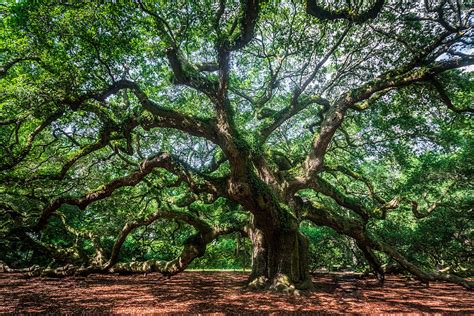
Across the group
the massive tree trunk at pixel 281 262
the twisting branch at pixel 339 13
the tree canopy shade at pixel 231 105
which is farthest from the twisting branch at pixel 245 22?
the massive tree trunk at pixel 281 262

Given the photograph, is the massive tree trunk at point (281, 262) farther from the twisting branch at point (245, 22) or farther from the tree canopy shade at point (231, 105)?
the twisting branch at point (245, 22)

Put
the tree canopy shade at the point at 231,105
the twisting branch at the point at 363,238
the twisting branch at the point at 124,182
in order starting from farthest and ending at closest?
the twisting branch at the point at 363,238, the twisting branch at the point at 124,182, the tree canopy shade at the point at 231,105

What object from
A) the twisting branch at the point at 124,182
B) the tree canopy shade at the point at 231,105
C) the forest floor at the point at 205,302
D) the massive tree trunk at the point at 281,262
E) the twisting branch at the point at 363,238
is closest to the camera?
the forest floor at the point at 205,302

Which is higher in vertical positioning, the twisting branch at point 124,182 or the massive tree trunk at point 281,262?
the twisting branch at point 124,182

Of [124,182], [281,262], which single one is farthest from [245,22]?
[281,262]

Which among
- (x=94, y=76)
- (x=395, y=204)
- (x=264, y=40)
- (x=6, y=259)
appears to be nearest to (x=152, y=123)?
(x=94, y=76)

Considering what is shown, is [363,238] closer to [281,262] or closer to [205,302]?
[281,262]

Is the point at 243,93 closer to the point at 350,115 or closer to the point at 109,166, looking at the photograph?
the point at 350,115

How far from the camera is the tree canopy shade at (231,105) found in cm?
609

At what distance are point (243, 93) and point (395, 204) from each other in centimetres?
602

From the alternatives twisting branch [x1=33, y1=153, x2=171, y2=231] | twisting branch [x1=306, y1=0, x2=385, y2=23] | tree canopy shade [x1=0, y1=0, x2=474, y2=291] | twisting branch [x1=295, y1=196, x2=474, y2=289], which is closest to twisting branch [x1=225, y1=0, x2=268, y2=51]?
tree canopy shade [x1=0, y1=0, x2=474, y2=291]

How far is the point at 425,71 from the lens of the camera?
6.88 metres

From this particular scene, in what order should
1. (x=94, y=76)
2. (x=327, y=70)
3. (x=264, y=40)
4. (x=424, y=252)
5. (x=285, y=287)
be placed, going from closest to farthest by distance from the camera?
(x=94, y=76), (x=285, y=287), (x=264, y=40), (x=327, y=70), (x=424, y=252)

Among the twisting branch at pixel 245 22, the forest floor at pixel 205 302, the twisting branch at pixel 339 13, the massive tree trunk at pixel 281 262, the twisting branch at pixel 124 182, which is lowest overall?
the forest floor at pixel 205 302
